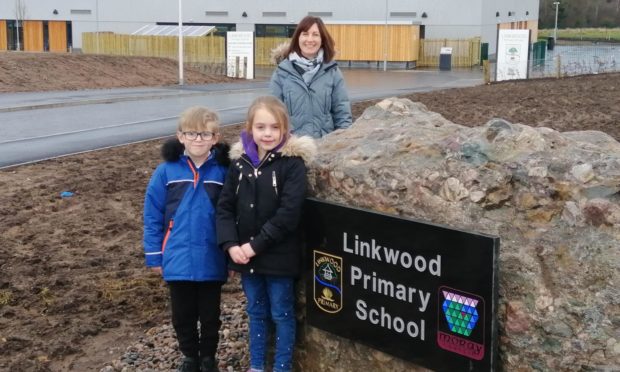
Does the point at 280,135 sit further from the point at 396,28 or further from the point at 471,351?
the point at 396,28

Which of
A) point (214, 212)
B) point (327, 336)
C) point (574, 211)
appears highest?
point (574, 211)

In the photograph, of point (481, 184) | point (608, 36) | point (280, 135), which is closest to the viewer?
point (481, 184)

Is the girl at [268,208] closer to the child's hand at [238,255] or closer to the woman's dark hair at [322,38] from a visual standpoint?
the child's hand at [238,255]

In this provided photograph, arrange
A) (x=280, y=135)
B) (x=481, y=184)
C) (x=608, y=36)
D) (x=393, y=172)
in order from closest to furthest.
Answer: (x=481, y=184)
(x=393, y=172)
(x=280, y=135)
(x=608, y=36)

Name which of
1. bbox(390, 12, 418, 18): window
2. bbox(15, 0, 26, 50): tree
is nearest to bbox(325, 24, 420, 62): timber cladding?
bbox(390, 12, 418, 18): window

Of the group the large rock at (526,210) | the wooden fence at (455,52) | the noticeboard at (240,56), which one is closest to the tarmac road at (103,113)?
the noticeboard at (240,56)

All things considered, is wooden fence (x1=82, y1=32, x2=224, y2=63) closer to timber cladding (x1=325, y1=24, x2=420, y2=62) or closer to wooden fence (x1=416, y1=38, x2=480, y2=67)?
timber cladding (x1=325, y1=24, x2=420, y2=62)

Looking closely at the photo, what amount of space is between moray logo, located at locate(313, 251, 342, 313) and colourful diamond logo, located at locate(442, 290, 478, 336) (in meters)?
0.66

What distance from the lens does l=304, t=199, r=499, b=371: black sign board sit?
337 centimetres

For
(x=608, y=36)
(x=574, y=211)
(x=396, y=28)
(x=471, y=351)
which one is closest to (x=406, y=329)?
(x=471, y=351)

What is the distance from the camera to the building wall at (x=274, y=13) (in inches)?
1937

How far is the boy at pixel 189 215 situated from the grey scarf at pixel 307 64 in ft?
3.30

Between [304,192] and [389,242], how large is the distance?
0.57 meters

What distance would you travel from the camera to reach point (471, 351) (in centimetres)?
344
